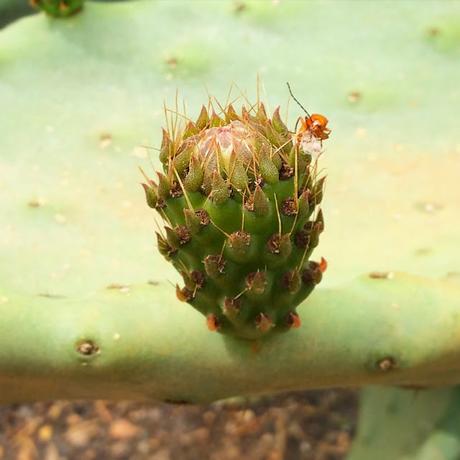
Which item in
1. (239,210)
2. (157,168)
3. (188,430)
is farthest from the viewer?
(188,430)

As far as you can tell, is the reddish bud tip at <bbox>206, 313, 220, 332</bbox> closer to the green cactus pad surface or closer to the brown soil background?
the green cactus pad surface

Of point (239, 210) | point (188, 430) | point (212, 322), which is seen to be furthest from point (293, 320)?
point (188, 430)

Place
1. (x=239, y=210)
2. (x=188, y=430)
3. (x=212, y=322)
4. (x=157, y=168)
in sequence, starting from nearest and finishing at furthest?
1. (x=239, y=210)
2. (x=212, y=322)
3. (x=157, y=168)
4. (x=188, y=430)

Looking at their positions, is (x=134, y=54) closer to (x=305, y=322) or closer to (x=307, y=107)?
(x=307, y=107)

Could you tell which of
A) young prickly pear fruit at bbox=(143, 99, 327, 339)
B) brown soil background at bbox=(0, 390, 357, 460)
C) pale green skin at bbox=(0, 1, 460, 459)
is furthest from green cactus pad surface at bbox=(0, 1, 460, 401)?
brown soil background at bbox=(0, 390, 357, 460)

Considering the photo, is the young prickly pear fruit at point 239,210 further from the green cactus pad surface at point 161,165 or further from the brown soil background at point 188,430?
the brown soil background at point 188,430

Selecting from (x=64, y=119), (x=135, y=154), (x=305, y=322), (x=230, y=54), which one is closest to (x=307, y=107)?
(x=230, y=54)

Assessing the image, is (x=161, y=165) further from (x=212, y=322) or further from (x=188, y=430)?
(x=188, y=430)

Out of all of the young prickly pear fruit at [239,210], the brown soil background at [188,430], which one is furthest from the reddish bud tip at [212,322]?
the brown soil background at [188,430]
